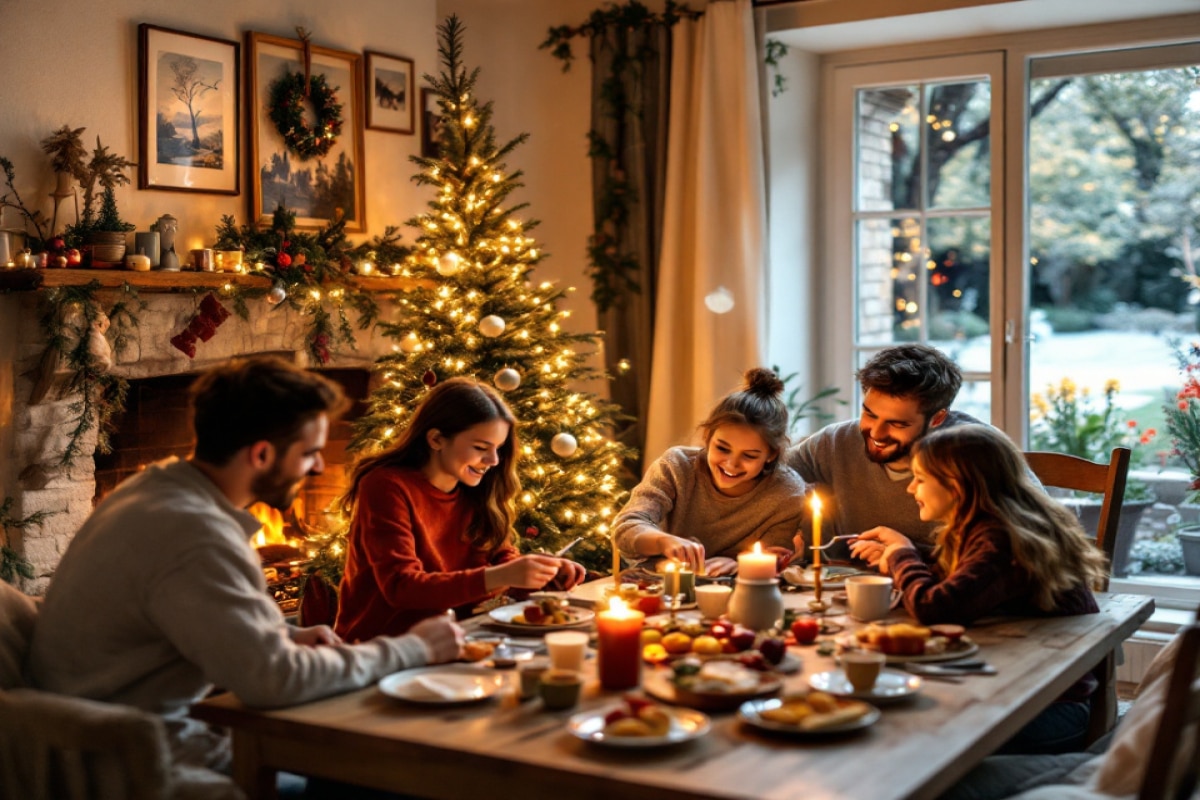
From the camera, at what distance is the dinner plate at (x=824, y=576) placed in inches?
109

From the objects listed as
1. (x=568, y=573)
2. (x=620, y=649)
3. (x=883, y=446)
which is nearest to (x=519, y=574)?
(x=568, y=573)

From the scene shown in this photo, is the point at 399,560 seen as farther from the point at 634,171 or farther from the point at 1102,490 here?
the point at 634,171

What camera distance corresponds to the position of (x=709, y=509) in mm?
3182

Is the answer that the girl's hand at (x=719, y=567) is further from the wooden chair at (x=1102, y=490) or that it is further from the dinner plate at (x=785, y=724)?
the dinner plate at (x=785, y=724)

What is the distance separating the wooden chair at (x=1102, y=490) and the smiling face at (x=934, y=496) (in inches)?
16.8

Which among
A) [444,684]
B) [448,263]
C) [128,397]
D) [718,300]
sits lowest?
[444,684]

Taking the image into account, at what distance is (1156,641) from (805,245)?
1.90 meters

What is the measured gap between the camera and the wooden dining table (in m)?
1.62

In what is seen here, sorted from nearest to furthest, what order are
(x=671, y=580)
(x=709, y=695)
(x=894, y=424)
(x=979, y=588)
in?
(x=709, y=695)
(x=979, y=588)
(x=671, y=580)
(x=894, y=424)

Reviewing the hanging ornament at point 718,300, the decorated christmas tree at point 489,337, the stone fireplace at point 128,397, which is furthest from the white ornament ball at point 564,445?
the hanging ornament at point 718,300

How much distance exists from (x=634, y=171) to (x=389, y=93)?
96cm

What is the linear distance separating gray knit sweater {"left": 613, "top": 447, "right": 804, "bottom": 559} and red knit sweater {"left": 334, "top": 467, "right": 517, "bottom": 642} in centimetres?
46

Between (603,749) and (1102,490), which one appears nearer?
(603,749)

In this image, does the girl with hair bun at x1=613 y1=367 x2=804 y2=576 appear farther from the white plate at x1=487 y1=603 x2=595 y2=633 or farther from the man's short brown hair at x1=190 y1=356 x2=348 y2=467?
the man's short brown hair at x1=190 y1=356 x2=348 y2=467
